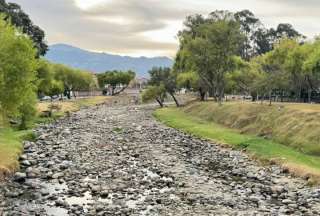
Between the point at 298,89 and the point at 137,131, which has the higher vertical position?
the point at 298,89

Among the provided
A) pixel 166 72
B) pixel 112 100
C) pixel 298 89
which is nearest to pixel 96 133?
pixel 298 89

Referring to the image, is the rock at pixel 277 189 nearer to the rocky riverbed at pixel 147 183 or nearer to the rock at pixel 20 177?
the rocky riverbed at pixel 147 183

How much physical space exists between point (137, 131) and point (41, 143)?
20635 mm

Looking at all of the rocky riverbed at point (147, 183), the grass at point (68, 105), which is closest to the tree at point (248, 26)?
the grass at point (68, 105)

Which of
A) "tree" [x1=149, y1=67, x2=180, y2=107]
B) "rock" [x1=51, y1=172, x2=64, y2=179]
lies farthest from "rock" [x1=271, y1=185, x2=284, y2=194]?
"tree" [x1=149, y1=67, x2=180, y2=107]

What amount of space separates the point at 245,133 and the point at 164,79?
61.3m

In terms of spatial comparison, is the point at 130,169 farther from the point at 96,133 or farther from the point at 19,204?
the point at 96,133

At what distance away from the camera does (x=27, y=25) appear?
125625 millimetres

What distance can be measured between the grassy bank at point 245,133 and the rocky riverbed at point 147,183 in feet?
5.16

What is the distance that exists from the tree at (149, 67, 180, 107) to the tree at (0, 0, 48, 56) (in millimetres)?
27513

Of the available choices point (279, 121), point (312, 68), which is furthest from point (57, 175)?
point (312, 68)

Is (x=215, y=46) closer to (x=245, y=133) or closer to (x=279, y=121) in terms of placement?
(x=245, y=133)

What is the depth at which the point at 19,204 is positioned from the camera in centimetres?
2977

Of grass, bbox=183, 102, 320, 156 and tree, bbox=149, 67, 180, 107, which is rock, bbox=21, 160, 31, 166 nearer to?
grass, bbox=183, 102, 320, 156
